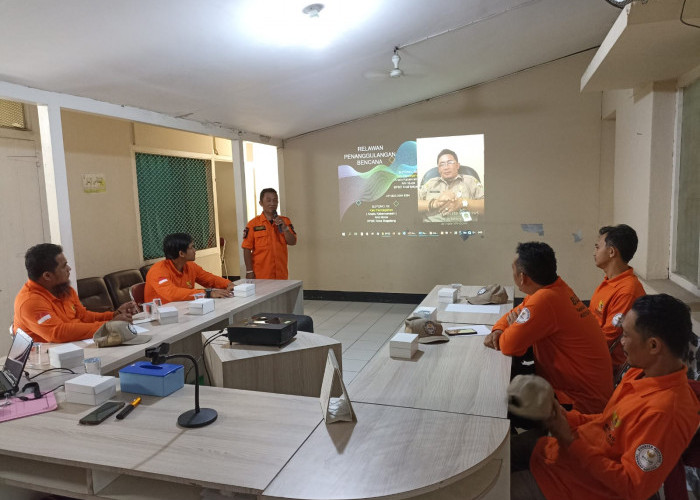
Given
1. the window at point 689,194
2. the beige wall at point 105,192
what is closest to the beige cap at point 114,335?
the beige wall at point 105,192

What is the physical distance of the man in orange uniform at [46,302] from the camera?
2586 millimetres

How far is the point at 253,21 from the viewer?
305cm

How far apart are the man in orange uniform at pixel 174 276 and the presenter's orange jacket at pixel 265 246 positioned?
1186 mm

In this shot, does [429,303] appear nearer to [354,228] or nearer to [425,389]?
[425,389]

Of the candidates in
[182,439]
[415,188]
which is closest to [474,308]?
[182,439]

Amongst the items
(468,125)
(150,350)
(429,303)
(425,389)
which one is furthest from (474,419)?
(468,125)

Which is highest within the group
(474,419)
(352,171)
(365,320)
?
(352,171)

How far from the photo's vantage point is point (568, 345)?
2088mm

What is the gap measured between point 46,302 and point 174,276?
3.85 feet

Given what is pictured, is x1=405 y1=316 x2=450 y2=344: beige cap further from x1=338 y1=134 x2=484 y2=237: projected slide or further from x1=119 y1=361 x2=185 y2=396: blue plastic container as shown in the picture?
x1=338 y1=134 x2=484 y2=237: projected slide

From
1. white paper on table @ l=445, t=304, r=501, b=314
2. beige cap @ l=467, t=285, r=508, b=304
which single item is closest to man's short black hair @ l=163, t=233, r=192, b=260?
white paper on table @ l=445, t=304, r=501, b=314

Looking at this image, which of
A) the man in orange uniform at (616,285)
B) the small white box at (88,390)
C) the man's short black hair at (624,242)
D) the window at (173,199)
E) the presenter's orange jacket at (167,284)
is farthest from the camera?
the window at (173,199)

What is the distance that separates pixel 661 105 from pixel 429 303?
2.43m

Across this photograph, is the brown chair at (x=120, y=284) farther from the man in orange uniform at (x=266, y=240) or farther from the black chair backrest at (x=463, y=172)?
the black chair backrest at (x=463, y=172)
